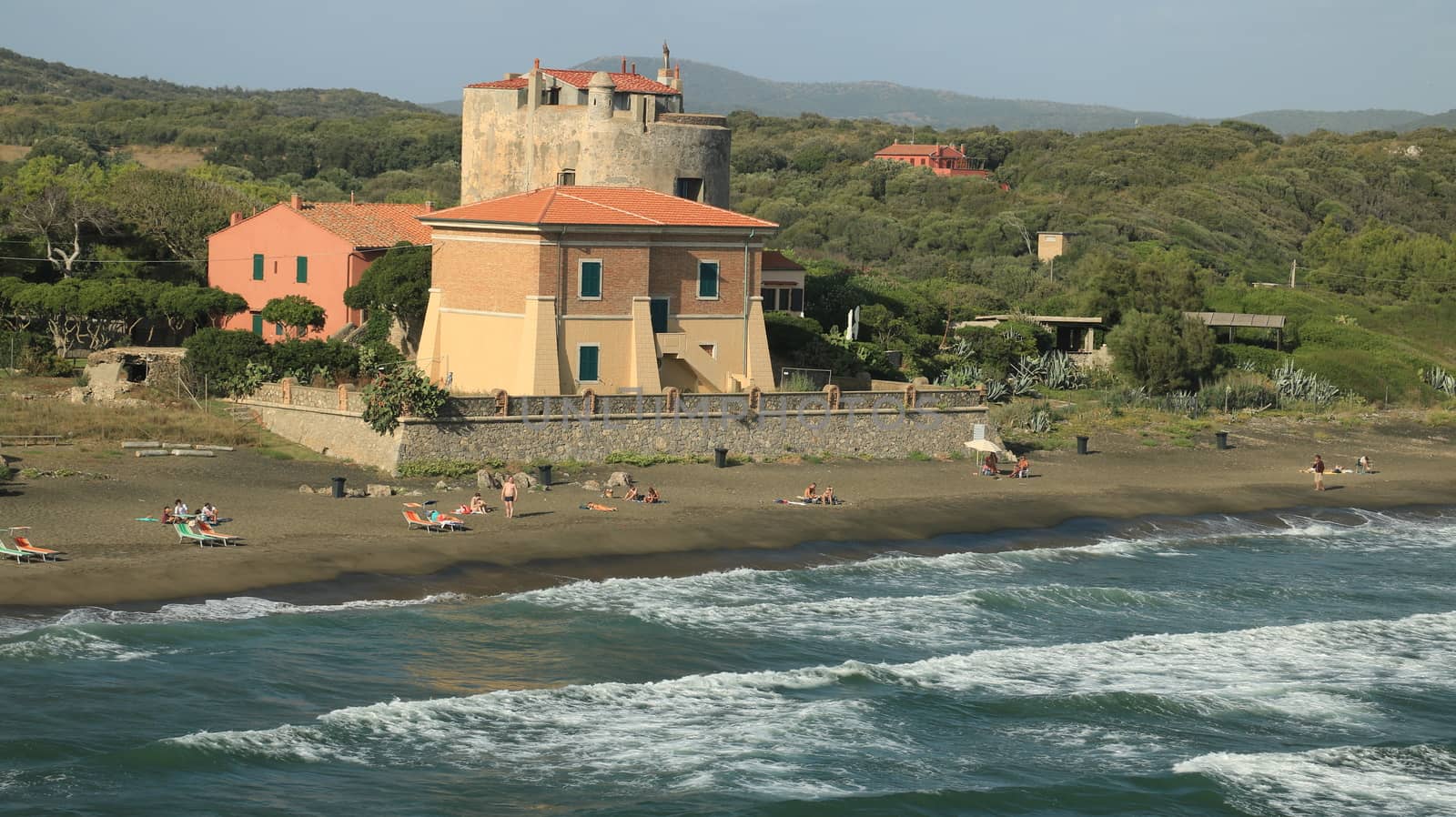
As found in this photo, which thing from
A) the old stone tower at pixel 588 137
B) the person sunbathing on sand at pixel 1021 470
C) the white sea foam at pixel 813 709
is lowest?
the white sea foam at pixel 813 709

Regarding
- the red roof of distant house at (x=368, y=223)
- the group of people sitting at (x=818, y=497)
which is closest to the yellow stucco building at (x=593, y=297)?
the group of people sitting at (x=818, y=497)

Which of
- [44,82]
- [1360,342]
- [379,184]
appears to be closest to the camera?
[1360,342]

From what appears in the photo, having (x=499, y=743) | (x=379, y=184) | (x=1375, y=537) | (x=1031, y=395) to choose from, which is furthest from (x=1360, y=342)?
(x=379, y=184)

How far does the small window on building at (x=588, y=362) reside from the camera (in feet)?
139

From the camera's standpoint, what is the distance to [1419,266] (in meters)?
90.0

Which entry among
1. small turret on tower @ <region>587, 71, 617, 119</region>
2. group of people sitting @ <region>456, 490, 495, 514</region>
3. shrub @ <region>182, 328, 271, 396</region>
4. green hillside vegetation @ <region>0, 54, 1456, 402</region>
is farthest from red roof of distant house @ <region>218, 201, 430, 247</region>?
group of people sitting @ <region>456, 490, 495, 514</region>

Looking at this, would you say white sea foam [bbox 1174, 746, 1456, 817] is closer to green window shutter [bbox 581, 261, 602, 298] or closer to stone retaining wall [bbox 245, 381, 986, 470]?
stone retaining wall [bbox 245, 381, 986, 470]

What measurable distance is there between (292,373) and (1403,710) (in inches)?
1096

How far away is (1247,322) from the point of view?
6656 centimetres

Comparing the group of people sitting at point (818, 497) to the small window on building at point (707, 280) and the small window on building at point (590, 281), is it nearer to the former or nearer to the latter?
the small window on building at point (707, 280)

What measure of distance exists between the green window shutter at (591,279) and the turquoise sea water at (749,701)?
11571 millimetres

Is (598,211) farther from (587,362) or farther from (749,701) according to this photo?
(749,701)

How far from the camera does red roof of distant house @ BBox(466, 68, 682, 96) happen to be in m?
51.0

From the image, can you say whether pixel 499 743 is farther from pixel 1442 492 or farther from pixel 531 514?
pixel 1442 492
